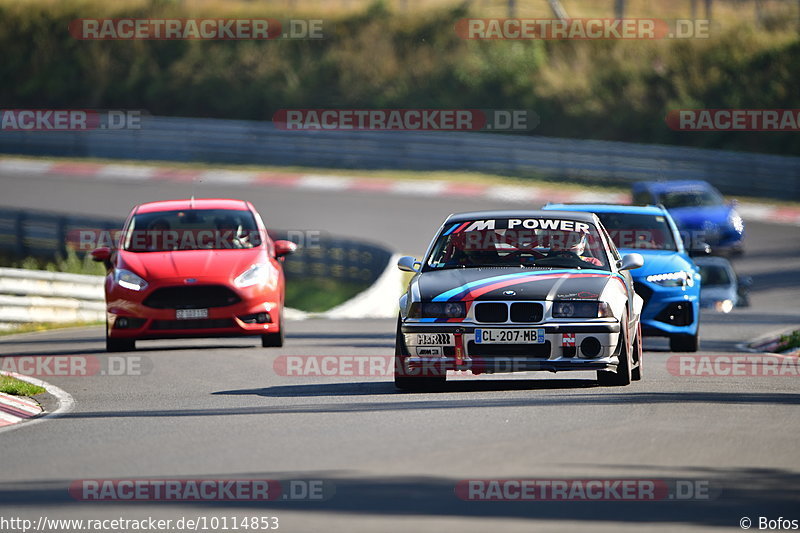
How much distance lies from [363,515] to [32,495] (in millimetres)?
1943

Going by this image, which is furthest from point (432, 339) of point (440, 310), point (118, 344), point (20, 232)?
point (20, 232)

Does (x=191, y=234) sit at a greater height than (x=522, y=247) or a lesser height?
greater

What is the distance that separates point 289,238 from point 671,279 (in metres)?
13.0

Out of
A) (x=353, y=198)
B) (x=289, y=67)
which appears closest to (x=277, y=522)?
(x=353, y=198)

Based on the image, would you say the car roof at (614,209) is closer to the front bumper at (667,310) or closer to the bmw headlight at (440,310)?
the front bumper at (667,310)

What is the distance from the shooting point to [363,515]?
301 inches

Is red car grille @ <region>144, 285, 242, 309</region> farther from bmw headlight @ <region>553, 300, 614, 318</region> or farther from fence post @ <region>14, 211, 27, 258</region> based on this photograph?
fence post @ <region>14, 211, 27, 258</region>

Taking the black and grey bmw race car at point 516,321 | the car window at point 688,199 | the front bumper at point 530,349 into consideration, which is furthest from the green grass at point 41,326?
the car window at point 688,199

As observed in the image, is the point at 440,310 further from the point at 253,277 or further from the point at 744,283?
the point at 744,283

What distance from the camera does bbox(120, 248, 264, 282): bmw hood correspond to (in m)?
16.5

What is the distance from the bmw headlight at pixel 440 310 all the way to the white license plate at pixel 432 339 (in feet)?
0.52

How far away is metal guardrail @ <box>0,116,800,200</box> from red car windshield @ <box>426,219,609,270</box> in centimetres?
2637

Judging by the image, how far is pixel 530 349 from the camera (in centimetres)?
1196

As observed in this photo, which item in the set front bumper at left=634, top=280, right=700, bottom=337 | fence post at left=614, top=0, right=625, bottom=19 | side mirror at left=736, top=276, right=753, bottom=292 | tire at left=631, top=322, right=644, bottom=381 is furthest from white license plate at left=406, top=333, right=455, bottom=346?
fence post at left=614, top=0, right=625, bottom=19
